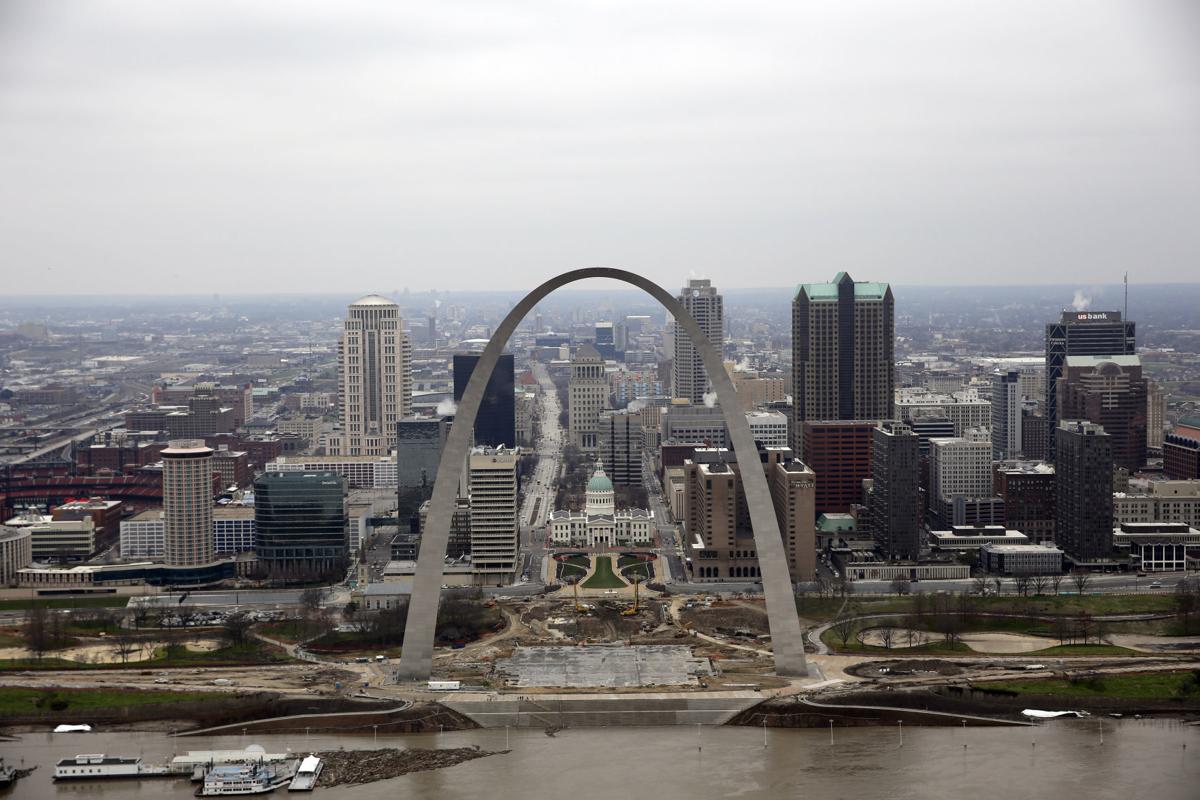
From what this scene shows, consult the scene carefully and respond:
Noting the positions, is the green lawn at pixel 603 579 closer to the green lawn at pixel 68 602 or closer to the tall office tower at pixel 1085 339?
the green lawn at pixel 68 602

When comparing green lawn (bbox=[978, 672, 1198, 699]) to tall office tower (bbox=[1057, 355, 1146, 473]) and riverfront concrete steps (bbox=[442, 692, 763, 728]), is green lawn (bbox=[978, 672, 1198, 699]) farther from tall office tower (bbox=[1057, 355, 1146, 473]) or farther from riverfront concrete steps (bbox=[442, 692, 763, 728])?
tall office tower (bbox=[1057, 355, 1146, 473])

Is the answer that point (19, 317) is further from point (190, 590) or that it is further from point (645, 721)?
point (645, 721)

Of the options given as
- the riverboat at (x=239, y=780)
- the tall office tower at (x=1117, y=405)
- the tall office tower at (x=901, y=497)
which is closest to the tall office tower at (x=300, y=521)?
the tall office tower at (x=901, y=497)

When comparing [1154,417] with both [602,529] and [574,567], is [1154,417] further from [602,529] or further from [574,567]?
[574,567]

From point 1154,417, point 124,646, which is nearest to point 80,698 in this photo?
point 124,646

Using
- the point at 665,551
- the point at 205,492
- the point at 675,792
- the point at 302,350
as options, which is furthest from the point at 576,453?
the point at 302,350
